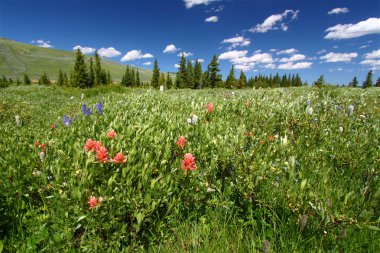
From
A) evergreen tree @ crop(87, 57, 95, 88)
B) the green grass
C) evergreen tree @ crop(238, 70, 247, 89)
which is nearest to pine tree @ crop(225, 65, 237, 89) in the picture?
evergreen tree @ crop(238, 70, 247, 89)

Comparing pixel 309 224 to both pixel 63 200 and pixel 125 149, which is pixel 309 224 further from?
pixel 63 200

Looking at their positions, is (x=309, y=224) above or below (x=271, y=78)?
below

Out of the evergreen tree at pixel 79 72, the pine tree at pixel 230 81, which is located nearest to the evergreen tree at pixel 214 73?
the pine tree at pixel 230 81

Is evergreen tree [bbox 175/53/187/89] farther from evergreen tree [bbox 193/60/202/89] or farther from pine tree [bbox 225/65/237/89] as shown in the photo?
pine tree [bbox 225/65/237/89]

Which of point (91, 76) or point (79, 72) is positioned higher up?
point (79, 72)

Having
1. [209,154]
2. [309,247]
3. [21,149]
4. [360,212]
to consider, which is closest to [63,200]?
[21,149]

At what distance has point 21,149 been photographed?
3.77 metres

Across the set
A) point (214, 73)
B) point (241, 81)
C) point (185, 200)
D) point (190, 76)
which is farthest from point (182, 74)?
point (185, 200)

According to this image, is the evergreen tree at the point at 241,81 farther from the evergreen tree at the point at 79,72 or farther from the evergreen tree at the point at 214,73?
the evergreen tree at the point at 79,72

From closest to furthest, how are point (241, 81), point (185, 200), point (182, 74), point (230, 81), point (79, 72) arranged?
point (185, 200) < point (79, 72) < point (182, 74) < point (230, 81) < point (241, 81)

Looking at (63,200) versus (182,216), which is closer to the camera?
(63,200)

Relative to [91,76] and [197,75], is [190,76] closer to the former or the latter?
[197,75]

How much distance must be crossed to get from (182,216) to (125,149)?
1.21 m

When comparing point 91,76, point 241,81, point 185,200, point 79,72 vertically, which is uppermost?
point 79,72
